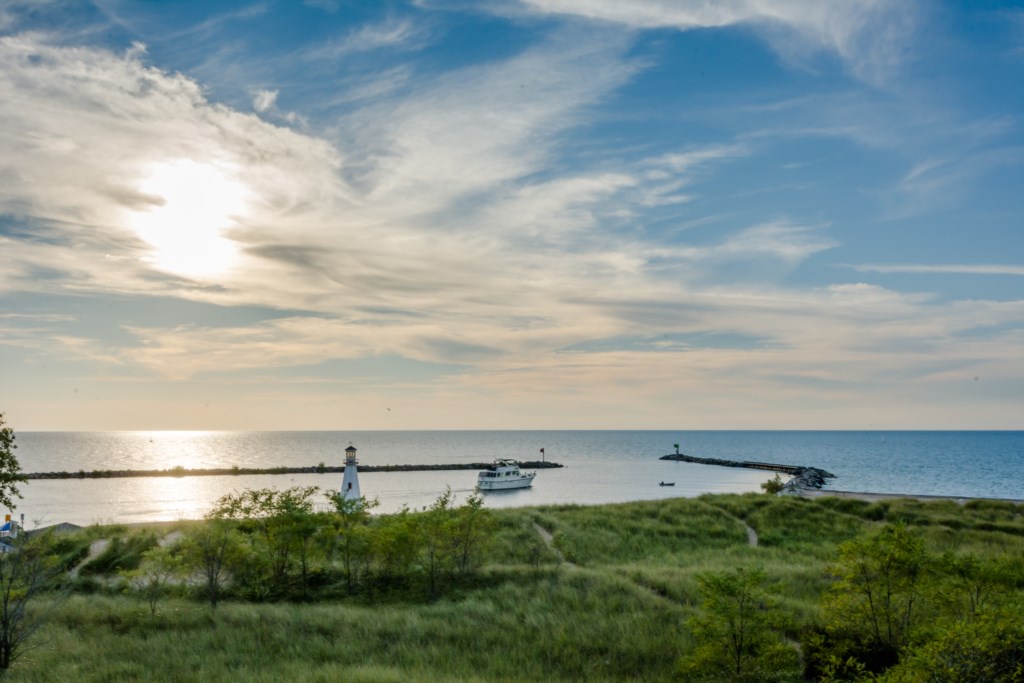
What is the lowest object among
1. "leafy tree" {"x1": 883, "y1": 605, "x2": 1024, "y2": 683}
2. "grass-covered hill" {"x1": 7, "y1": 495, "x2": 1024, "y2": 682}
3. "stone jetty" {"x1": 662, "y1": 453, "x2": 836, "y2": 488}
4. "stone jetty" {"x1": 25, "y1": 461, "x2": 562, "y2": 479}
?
"stone jetty" {"x1": 662, "y1": 453, "x2": 836, "y2": 488}

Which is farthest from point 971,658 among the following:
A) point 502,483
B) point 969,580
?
point 502,483

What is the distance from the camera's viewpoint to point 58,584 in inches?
931

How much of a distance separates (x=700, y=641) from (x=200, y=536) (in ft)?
54.5

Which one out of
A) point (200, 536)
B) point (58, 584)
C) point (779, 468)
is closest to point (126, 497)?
point (58, 584)

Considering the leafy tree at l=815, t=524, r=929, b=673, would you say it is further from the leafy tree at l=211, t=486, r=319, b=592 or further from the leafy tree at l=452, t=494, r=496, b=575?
the leafy tree at l=211, t=486, r=319, b=592

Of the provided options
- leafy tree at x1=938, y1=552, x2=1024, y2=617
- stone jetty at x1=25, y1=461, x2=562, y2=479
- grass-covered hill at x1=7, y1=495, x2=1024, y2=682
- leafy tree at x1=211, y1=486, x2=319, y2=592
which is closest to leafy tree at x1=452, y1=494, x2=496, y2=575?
grass-covered hill at x1=7, y1=495, x2=1024, y2=682

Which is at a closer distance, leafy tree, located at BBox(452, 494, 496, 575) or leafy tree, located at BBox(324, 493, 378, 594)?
leafy tree, located at BBox(324, 493, 378, 594)

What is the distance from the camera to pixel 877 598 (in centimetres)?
1497

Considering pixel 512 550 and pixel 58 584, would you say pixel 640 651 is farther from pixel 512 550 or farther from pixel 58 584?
pixel 58 584

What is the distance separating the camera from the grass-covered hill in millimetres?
13664

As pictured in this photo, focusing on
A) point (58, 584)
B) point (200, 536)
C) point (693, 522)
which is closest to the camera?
point (200, 536)

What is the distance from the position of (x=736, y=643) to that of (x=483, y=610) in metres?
7.98

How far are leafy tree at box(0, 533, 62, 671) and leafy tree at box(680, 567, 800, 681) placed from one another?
15.7 meters

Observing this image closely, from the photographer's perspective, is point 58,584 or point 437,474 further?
point 437,474
